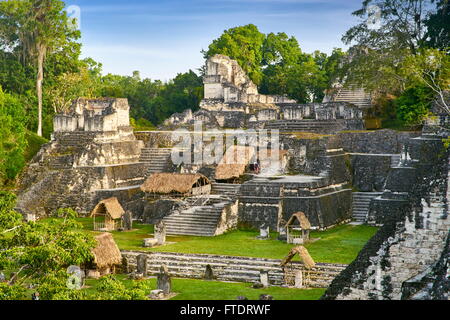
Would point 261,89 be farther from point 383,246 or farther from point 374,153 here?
point 383,246

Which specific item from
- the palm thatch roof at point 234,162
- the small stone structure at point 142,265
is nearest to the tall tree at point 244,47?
the palm thatch roof at point 234,162

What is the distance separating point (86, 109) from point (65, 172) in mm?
4756

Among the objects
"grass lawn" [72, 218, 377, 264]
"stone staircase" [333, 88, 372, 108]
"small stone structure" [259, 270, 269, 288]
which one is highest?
"stone staircase" [333, 88, 372, 108]

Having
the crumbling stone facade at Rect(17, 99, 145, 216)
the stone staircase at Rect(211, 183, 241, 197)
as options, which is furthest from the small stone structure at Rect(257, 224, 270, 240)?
the crumbling stone facade at Rect(17, 99, 145, 216)

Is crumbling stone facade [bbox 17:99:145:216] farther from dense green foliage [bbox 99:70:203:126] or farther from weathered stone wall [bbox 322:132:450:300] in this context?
weathered stone wall [bbox 322:132:450:300]

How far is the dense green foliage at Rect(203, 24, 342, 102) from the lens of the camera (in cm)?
3753

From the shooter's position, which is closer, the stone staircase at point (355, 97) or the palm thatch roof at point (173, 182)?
the palm thatch roof at point (173, 182)

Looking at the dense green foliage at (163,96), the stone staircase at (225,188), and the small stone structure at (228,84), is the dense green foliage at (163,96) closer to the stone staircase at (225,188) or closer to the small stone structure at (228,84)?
the small stone structure at (228,84)

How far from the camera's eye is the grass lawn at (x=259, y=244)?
57.0 ft

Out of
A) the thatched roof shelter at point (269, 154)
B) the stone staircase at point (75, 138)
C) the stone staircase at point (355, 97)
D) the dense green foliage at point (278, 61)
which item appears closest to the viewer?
the thatched roof shelter at point (269, 154)

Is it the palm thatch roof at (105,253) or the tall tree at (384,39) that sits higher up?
the tall tree at (384,39)

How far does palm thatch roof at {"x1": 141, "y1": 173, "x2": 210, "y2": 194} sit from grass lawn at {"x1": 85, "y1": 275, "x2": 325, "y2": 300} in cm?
705

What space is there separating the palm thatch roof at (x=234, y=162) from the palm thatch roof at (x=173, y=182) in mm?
684

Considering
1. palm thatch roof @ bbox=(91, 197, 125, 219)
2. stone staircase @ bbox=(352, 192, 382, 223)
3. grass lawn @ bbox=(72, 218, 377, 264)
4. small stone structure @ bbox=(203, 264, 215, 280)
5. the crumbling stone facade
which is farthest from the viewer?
the crumbling stone facade
